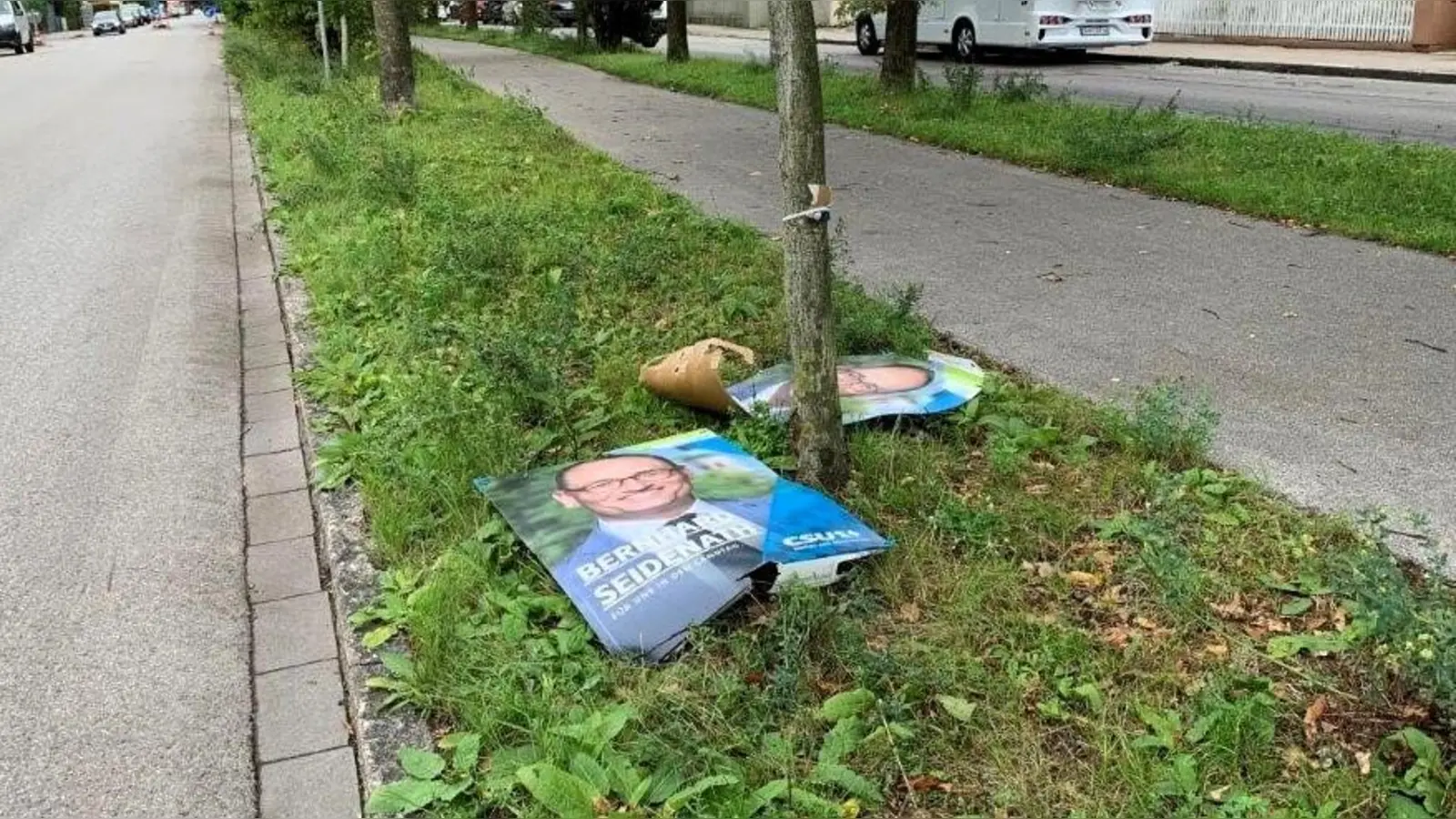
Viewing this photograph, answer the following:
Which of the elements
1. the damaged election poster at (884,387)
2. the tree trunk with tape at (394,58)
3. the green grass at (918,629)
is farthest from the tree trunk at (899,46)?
the damaged election poster at (884,387)

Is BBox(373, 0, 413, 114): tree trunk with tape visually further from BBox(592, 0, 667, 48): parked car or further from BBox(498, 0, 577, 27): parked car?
BBox(498, 0, 577, 27): parked car

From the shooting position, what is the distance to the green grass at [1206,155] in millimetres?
8070

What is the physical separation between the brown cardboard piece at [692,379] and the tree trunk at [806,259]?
599 millimetres

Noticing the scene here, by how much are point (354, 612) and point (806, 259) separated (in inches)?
67.3

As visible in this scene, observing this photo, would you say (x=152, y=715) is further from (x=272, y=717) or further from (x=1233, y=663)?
(x=1233, y=663)

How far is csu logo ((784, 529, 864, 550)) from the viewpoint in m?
3.39

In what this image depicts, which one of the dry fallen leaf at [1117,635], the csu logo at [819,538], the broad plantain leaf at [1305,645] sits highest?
the csu logo at [819,538]

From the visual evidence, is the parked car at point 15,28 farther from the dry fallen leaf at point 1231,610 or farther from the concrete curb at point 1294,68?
the dry fallen leaf at point 1231,610

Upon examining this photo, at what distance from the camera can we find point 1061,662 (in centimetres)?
308

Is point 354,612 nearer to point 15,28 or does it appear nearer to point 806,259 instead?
point 806,259

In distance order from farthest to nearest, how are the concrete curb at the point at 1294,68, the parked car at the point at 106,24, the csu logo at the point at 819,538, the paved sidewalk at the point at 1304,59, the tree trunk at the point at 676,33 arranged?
the parked car at the point at 106,24 → the tree trunk at the point at 676,33 → the paved sidewalk at the point at 1304,59 → the concrete curb at the point at 1294,68 → the csu logo at the point at 819,538

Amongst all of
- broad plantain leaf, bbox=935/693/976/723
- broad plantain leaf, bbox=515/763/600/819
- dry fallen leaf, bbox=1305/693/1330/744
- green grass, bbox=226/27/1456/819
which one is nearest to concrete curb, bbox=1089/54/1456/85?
green grass, bbox=226/27/1456/819

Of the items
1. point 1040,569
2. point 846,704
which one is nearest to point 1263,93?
point 1040,569

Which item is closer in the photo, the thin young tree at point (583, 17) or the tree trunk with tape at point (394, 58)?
the tree trunk with tape at point (394, 58)
